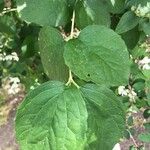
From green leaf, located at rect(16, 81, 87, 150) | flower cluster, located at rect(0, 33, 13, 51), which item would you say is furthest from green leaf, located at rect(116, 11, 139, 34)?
flower cluster, located at rect(0, 33, 13, 51)

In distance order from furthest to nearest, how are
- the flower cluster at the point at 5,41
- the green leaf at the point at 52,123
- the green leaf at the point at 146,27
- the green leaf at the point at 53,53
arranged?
the flower cluster at the point at 5,41 → the green leaf at the point at 146,27 → the green leaf at the point at 53,53 → the green leaf at the point at 52,123

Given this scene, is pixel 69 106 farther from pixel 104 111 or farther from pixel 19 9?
pixel 19 9

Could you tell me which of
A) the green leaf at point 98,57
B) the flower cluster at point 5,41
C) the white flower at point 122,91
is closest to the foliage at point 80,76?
the green leaf at point 98,57

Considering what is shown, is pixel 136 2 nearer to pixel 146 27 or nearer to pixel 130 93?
pixel 146 27

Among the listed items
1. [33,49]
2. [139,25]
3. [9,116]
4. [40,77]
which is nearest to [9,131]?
[9,116]

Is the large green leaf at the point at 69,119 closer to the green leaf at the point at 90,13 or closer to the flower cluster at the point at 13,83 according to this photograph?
the green leaf at the point at 90,13

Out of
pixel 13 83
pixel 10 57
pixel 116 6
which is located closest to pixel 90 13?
pixel 116 6

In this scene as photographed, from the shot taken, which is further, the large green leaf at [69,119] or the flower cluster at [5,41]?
the flower cluster at [5,41]
